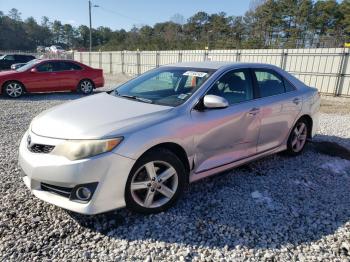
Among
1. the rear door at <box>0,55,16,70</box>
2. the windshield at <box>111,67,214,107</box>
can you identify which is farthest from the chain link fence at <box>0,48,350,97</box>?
the rear door at <box>0,55,16,70</box>

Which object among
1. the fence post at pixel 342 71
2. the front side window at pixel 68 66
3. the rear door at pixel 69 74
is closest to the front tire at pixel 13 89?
the rear door at pixel 69 74

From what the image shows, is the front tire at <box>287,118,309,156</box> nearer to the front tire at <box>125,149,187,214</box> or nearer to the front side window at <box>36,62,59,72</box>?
the front tire at <box>125,149,187,214</box>

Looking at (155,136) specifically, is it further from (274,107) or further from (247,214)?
(274,107)

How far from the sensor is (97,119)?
2.88 metres

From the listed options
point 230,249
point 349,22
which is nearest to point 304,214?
point 230,249

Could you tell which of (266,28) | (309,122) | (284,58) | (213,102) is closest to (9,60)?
(284,58)

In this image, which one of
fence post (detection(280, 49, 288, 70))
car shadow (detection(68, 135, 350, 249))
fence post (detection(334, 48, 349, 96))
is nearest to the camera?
car shadow (detection(68, 135, 350, 249))

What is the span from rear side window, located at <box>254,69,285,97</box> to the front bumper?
2280mm

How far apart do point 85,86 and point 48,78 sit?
1540 millimetres

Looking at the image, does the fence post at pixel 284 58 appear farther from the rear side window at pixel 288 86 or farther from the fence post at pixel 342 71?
the rear side window at pixel 288 86

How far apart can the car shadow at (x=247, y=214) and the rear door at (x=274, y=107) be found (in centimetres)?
50

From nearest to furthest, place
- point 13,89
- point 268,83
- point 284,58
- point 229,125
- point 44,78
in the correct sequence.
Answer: point 229,125 → point 268,83 → point 13,89 → point 44,78 → point 284,58

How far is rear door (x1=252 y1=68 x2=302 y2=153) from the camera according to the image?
13.0ft

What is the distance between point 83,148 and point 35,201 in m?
1.21
